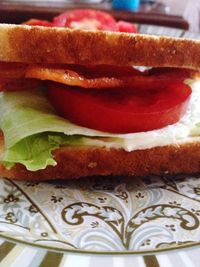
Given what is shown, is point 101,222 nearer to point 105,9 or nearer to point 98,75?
point 98,75

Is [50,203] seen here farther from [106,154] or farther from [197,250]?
[197,250]

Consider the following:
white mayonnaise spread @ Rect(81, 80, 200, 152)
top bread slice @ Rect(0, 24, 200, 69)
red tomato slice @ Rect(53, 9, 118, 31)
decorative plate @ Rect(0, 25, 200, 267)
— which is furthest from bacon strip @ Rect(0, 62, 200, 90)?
red tomato slice @ Rect(53, 9, 118, 31)

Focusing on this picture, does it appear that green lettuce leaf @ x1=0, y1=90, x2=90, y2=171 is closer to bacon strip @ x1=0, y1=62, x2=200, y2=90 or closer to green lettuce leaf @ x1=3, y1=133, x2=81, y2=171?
green lettuce leaf @ x1=3, y1=133, x2=81, y2=171

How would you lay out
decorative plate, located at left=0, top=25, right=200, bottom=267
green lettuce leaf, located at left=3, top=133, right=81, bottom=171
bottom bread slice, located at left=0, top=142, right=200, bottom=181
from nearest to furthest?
1. decorative plate, located at left=0, top=25, right=200, bottom=267
2. green lettuce leaf, located at left=3, top=133, right=81, bottom=171
3. bottom bread slice, located at left=0, top=142, right=200, bottom=181

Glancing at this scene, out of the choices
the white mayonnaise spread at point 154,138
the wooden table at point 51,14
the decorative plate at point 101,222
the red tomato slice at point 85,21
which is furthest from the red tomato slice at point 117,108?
the wooden table at point 51,14

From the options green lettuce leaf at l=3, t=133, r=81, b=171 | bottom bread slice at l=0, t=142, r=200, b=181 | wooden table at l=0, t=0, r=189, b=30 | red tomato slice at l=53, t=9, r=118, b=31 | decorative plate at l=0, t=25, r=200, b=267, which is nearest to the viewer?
decorative plate at l=0, t=25, r=200, b=267

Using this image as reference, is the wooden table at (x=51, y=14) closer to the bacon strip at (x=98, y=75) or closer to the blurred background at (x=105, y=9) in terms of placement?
the blurred background at (x=105, y=9)

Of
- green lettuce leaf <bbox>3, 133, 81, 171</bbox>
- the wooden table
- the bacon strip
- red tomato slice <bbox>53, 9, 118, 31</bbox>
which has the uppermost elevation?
the wooden table

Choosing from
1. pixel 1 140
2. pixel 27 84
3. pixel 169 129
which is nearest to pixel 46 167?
pixel 1 140
